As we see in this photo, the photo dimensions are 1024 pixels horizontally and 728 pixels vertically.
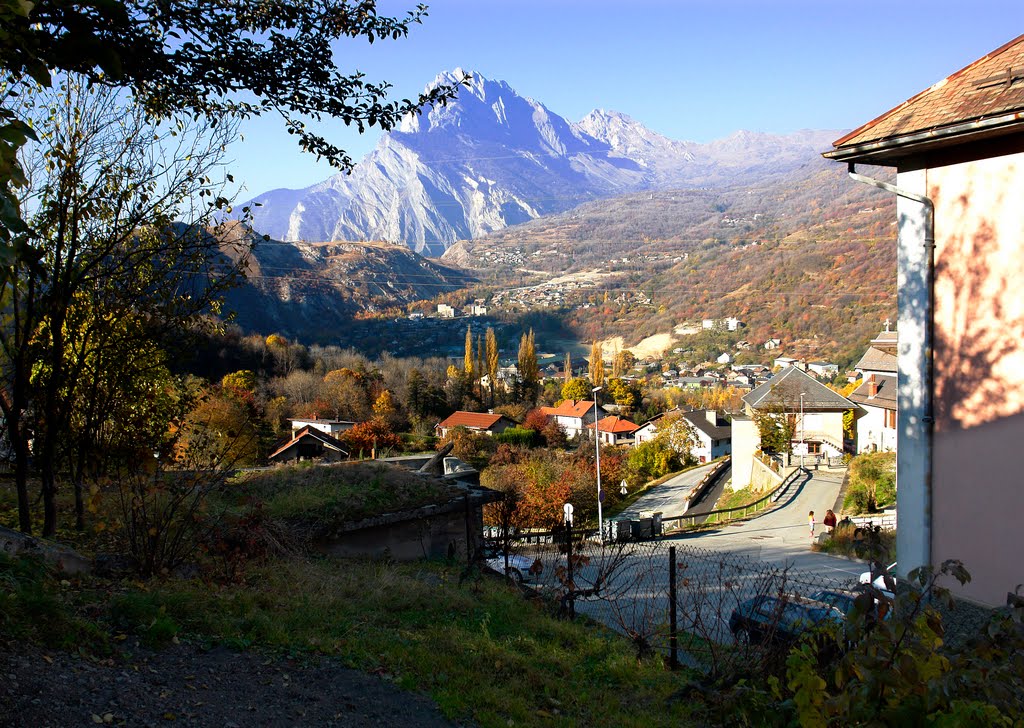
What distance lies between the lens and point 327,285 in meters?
115

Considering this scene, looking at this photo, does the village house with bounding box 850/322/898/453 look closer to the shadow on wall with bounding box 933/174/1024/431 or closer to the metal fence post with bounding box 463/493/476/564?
the metal fence post with bounding box 463/493/476/564

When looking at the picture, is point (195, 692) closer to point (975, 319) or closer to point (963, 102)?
point (975, 319)

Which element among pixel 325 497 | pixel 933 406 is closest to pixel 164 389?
pixel 325 497

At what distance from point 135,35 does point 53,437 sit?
12.3 ft

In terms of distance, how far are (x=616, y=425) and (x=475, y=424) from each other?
53.2 ft

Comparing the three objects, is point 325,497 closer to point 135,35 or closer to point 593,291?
point 135,35

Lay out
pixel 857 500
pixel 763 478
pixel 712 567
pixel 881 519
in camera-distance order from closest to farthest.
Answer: pixel 712 567 < pixel 881 519 < pixel 857 500 < pixel 763 478

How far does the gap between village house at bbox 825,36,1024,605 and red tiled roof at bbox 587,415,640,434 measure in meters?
55.7

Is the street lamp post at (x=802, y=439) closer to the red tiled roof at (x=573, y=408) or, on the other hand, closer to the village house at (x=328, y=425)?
the red tiled roof at (x=573, y=408)

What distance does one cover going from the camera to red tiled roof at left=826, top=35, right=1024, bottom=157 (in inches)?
196

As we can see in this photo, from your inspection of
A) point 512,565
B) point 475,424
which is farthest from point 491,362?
point 512,565

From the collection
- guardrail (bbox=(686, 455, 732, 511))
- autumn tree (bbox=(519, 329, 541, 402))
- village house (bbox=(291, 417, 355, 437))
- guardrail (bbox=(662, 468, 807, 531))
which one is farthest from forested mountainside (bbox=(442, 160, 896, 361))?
village house (bbox=(291, 417, 355, 437))

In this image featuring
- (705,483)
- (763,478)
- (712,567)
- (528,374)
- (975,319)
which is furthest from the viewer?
(528,374)

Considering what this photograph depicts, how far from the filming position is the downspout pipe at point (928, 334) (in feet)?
18.4
